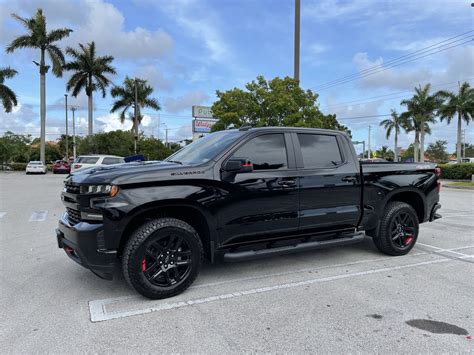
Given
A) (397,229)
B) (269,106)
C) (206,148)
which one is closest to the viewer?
(206,148)

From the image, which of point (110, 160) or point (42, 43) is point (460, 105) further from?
point (42, 43)

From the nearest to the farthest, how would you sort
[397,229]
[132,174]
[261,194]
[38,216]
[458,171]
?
Result: [132,174], [261,194], [397,229], [38,216], [458,171]

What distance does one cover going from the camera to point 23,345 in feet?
10.2

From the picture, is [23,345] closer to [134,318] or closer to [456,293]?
[134,318]

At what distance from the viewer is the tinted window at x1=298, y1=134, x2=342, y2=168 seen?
500cm

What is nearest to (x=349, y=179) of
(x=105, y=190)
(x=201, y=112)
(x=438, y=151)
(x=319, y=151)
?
(x=319, y=151)

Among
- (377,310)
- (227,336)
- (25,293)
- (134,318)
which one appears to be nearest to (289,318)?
(227,336)

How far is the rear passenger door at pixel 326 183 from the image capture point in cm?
484

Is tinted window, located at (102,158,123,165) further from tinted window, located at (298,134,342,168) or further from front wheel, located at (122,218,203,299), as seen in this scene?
front wheel, located at (122,218,203,299)

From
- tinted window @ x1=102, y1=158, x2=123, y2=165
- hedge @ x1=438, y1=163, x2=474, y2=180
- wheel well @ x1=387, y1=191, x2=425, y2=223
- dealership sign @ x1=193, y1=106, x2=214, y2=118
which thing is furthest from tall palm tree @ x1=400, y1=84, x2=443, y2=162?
wheel well @ x1=387, y1=191, x2=425, y2=223

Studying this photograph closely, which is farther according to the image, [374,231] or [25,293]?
[374,231]

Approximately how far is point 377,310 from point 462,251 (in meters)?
3.29

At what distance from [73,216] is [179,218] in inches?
45.7

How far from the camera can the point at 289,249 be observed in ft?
15.4
